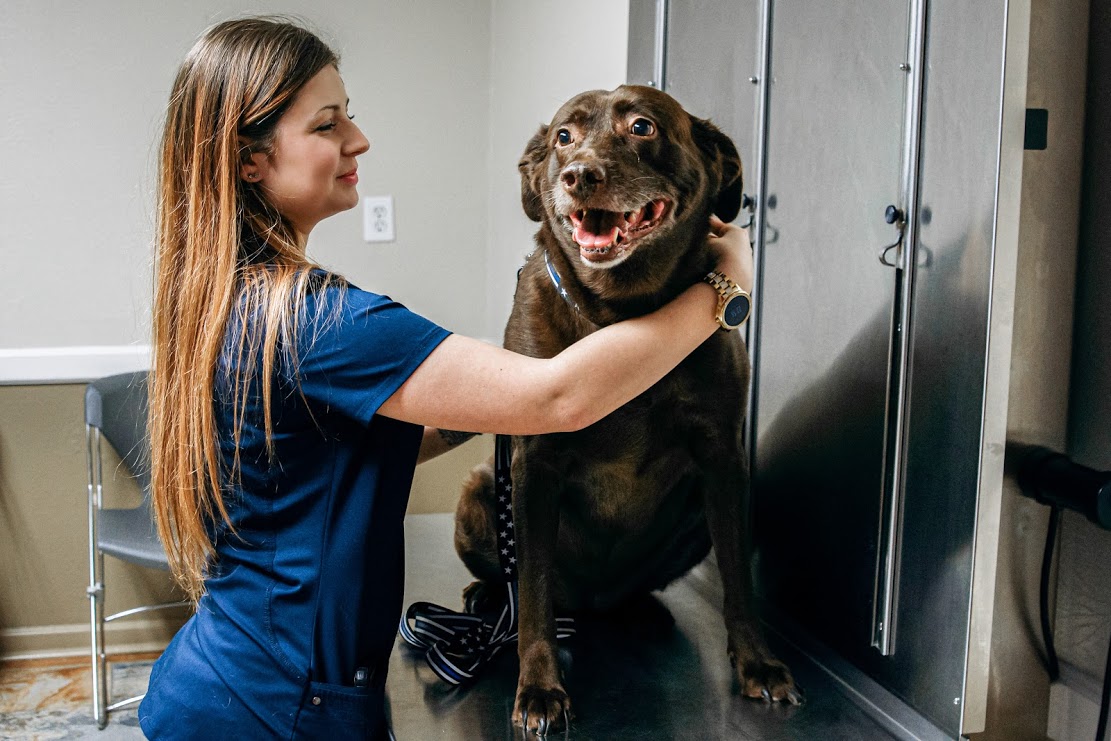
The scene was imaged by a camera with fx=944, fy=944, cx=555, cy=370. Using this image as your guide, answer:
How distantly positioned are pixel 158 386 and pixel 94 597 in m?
1.95

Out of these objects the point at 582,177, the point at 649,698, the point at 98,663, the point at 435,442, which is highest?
the point at 582,177

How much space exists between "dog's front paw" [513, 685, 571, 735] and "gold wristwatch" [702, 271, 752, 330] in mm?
460

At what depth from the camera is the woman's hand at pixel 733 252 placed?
3.62ft

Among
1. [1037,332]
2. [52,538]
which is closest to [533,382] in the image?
[1037,332]

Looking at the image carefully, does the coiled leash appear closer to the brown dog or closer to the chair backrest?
the brown dog

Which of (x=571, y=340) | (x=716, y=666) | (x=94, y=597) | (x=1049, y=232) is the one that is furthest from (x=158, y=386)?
(x=94, y=597)

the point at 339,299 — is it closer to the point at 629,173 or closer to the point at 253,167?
the point at 253,167

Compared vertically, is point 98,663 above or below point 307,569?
below

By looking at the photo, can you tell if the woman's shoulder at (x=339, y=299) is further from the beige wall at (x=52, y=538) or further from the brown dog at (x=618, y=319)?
the beige wall at (x=52, y=538)

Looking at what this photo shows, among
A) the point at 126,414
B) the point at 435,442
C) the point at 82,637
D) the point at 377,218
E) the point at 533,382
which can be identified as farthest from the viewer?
the point at 377,218

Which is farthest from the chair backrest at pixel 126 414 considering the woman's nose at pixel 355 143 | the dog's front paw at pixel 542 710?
the dog's front paw at pixel 542 710

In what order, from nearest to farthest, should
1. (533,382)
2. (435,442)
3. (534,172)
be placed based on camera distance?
(533,382) < (534,172) < (435,442)

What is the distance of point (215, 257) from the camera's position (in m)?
1.05

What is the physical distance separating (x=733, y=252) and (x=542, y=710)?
577 millimetres
